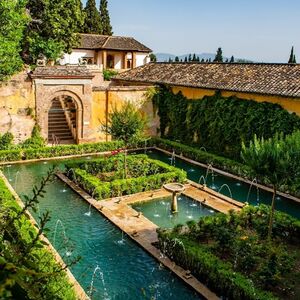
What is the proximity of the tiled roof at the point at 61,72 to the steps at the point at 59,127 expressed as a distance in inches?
158

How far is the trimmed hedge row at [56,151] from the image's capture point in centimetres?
2080

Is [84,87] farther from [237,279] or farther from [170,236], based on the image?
[237,279]

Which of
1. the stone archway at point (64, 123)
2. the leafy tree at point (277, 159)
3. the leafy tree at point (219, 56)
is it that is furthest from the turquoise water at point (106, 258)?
the leafy tree at point (219, 56)

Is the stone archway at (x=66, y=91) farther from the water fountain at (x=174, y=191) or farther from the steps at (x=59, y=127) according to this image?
the water fountain at (x=174, y=191)

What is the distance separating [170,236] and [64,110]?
60.5 feet

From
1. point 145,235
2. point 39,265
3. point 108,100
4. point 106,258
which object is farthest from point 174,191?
point 108,100

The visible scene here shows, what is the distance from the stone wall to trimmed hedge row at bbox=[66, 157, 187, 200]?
6.73 meters

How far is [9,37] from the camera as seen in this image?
2239cm

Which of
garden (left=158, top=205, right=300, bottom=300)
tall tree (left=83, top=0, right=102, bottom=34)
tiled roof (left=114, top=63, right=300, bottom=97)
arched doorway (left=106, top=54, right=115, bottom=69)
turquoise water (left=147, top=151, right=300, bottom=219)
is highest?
tall tree (left=83, top=0, right=102, bottom=34)

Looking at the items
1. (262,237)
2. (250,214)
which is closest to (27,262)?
(262,237)

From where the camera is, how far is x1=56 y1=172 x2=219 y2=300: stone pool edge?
929 centimetres

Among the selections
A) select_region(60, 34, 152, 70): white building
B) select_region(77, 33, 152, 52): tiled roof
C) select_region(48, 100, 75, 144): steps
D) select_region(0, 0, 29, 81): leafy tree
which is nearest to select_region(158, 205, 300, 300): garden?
select_region(0, 0, 29, 81): leafy tree

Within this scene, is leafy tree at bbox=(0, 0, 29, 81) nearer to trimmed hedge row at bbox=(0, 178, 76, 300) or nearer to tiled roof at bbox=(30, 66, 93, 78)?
tiled roof at bbox=(30, 66, 93, 78)

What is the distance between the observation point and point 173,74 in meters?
26.8
